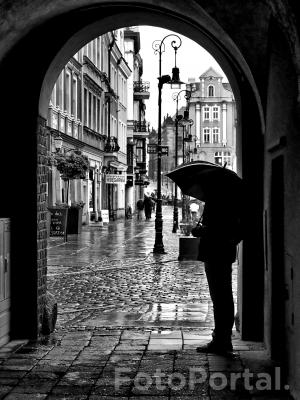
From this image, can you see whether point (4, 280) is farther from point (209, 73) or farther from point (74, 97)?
point (209, 73)

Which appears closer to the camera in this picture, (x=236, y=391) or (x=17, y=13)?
(x=236, y=391)

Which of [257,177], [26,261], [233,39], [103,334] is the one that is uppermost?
[233,39]

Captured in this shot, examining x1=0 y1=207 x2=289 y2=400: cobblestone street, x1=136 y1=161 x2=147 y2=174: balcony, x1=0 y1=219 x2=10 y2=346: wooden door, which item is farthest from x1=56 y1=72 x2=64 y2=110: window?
x1=136 y1=161 x2=147 y2=174: balcony

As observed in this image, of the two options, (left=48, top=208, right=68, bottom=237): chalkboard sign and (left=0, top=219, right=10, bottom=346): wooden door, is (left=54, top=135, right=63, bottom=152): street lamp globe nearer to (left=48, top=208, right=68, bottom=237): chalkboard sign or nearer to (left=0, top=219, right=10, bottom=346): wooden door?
(left=48, top=208, right=68, bottom=237): chalkboard sign

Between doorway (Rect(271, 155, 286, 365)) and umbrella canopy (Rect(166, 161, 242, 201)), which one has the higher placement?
umbrella canopy (Rect(166, 161, 242, 201))

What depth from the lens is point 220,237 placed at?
310 inches

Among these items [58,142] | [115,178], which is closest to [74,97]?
[115,178]

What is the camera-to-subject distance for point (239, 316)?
8.99 metres

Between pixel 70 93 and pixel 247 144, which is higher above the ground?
pixel 70 93

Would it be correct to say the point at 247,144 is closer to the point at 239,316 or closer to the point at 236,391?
the point at 239,316

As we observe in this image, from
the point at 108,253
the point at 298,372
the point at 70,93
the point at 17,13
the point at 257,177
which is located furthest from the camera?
the point at 70,93

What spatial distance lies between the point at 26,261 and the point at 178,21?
3266 mm

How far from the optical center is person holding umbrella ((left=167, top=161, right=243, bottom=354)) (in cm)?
783

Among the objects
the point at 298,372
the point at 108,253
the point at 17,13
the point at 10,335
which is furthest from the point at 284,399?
the point at 108,253
